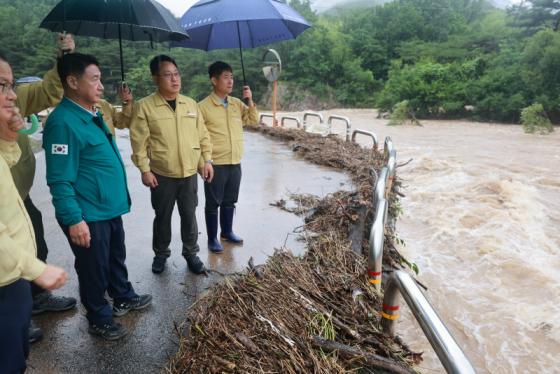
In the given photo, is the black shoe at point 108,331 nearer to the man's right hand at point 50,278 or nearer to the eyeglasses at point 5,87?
the man's right hand at point 50,278

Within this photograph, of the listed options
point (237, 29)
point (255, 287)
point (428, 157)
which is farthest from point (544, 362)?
point (428, 157)

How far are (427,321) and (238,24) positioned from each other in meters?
3.50

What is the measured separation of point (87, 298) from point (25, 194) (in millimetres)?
815

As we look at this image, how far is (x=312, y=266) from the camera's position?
296 centimetres

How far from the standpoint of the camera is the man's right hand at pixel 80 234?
214cm

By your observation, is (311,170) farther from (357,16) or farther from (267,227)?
(357,16)

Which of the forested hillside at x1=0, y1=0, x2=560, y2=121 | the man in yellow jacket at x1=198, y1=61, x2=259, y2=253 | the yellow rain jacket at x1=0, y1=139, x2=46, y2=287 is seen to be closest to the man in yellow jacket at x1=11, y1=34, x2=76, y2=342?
the yellow rain jacket at x1=0, y1=139, x2=46, y2=287

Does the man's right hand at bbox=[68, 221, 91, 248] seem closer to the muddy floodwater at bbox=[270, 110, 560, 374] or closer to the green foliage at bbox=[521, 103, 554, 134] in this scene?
the muddy floodwater at bbox=[270, 110, 560, 374]

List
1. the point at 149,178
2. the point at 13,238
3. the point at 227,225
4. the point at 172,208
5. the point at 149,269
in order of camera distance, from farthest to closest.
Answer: the point at 227,225, the point at 149,269, the point at 172,208, the point at 149,178, the point at 13,238

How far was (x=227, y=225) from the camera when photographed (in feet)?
13.1

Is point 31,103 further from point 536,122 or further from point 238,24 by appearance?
point 536,122

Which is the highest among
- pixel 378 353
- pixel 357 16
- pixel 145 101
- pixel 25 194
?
pixel 357 16

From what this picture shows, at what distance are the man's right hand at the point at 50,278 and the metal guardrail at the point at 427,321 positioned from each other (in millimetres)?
1415

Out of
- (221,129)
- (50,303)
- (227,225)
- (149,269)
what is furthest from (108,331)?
(221,129)
